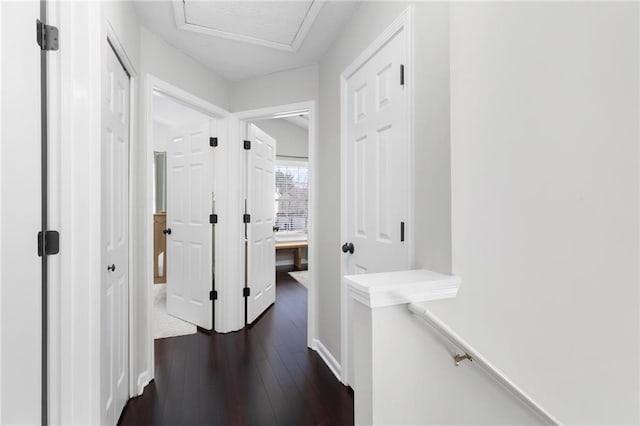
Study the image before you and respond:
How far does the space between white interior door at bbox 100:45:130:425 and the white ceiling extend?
2.59m

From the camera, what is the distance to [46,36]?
3.77 feet

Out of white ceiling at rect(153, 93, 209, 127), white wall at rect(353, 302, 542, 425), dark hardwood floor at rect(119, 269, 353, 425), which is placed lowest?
dark hardwood floor at rect(119, 269, 353, 425)

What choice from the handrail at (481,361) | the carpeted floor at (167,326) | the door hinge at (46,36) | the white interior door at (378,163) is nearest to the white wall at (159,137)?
the carpeted floor at (167,326)

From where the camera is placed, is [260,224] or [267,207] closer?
[260,224]

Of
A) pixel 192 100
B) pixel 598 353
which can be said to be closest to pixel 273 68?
pixel 192 100

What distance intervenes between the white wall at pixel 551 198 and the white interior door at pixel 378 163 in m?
0.33

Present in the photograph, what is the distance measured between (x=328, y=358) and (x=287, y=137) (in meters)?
4.29

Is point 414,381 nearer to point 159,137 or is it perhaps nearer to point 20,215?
point 20,215

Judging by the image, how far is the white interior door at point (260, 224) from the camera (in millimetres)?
3207

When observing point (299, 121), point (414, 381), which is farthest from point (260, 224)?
point (299, 121)

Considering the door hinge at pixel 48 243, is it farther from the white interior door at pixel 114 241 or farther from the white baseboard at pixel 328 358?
the white baseboard at pixel 328 358

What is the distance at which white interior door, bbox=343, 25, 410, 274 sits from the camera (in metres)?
1.59

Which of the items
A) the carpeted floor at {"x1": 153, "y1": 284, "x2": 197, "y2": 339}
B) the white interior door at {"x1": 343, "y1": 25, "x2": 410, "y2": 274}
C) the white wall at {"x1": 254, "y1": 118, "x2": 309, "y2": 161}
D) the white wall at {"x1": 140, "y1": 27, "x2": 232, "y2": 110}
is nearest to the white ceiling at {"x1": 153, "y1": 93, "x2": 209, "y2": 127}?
the white wall at {"x1": 254, "y1": 118, "x2": 309, "y2": 161}

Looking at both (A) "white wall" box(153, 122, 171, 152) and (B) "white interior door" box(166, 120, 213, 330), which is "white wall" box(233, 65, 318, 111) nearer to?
(B) "white interior door" box(166, 120, 213, 330)
